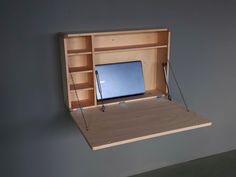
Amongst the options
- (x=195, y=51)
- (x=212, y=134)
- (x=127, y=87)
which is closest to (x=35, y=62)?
(x=127, y=87)

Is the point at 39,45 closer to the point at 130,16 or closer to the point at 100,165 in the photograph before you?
the point at 130,16

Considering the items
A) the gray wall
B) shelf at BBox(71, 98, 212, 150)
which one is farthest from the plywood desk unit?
the gray wall

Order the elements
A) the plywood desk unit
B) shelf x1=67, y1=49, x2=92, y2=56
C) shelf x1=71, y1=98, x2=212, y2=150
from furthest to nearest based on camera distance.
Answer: shelf x1=67, y1=49, x2=92, y2=56, the plywood desk unit, shelf x1=71, y1=98, x2=212, y2=150

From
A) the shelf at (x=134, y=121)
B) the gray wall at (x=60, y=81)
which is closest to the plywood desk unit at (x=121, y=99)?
the shelf at (x=134, y=121)

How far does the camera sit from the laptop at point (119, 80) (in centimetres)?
227

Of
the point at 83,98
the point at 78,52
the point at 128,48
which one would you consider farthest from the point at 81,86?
the point at 128,48

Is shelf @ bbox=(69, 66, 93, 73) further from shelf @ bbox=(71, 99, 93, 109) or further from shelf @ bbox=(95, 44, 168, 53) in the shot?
shelf @ bbox=(71, 99, 93, 109)

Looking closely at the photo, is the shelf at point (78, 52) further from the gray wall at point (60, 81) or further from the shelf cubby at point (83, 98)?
the shelf cubby at point (83, 98)

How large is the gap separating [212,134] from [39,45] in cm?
198

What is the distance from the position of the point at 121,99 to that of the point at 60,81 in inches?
19.9

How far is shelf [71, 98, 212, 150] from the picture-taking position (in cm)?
180

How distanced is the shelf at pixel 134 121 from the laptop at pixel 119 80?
0.10 metres

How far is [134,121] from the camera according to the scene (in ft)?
6.64

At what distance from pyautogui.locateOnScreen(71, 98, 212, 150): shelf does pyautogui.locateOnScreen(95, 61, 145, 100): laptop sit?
0.10m
